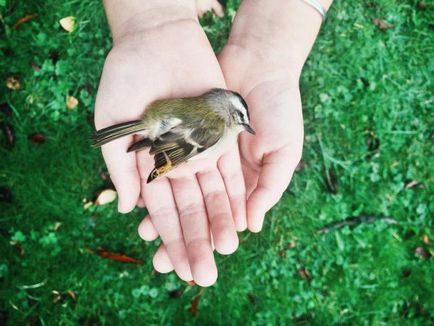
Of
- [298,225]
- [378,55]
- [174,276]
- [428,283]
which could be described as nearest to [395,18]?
[378,55]

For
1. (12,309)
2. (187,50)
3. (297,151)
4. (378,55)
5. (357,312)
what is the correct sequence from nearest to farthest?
1. (297,151)
2. (187,50)
3. (12,309)
4. (357,312)
5. (378,55)

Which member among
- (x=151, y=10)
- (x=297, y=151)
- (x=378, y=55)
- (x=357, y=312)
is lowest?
(x=357, y=312)

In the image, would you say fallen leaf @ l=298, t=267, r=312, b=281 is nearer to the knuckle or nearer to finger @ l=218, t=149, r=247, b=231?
finger @ l=218, t=149, r=247, b=231

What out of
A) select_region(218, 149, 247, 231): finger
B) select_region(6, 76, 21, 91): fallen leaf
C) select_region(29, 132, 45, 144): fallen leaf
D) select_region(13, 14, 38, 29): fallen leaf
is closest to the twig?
select_region(218, 149, 247, 231): finger

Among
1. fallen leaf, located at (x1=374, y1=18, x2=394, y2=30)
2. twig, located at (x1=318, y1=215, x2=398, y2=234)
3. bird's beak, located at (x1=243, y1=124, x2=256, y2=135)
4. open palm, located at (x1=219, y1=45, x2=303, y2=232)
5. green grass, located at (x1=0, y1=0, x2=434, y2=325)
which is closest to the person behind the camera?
open palm, located at (x1=219, y1=45, x2=303, y2=232)

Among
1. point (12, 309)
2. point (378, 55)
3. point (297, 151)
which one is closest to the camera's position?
point (297, 151)

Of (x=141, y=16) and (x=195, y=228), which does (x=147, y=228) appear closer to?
(x=195, y=228)

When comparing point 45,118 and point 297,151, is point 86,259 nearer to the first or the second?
point 45,118
